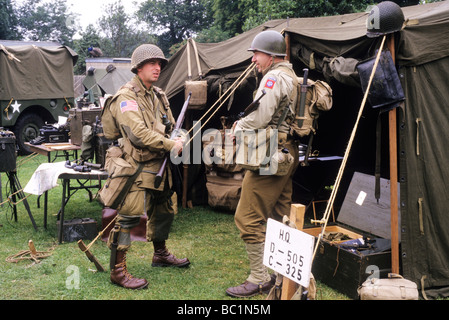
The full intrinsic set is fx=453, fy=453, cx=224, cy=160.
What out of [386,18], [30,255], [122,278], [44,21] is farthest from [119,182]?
[44,21]

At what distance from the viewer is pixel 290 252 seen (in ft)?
9.82

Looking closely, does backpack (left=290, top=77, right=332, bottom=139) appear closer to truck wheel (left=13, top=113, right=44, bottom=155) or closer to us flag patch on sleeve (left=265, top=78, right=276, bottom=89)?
us flag patch on sleeve (left=265, top=78, right=276, bottom=89)

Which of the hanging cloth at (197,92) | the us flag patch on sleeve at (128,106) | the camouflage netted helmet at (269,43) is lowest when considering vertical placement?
the us flag patch on sleeve at (128,106)

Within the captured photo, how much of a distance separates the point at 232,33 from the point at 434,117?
2037 centimetres

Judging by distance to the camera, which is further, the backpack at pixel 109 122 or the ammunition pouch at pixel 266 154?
the backpack at pixel 109 122

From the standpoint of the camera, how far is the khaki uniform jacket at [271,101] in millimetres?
3768

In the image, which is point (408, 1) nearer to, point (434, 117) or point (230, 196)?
point (230, 196)

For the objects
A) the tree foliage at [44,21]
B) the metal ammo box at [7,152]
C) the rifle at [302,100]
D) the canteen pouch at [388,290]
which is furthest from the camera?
the tree foliage at [44,21]

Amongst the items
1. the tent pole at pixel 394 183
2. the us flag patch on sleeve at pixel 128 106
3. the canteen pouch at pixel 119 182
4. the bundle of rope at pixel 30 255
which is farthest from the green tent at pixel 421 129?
the bundle of rope at pixel 30 255

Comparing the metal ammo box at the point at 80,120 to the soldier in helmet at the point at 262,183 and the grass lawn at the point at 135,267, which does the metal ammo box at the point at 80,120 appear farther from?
the soldier in helmet at the point at 262,183

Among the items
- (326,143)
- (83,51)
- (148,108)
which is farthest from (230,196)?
(83,51)

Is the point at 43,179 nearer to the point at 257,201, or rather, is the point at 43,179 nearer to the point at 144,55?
the point at 144,55

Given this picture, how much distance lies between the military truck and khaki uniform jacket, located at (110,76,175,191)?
844cm

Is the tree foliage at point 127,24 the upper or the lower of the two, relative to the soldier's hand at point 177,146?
upper
